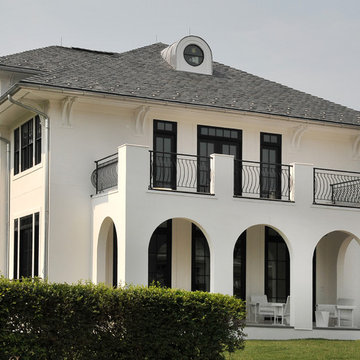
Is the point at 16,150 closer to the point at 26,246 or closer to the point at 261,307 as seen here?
the point at 26,246

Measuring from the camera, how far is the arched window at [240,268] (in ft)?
76.0

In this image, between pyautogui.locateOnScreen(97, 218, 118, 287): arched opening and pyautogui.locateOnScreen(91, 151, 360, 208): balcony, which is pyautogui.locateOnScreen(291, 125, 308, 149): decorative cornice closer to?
pyautogui.locateOnScreen(91, 151, 360, 208): balcony

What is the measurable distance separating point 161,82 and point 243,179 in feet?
12.0

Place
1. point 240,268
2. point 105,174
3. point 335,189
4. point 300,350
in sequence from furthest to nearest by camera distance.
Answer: point 335,189
point 240,268
point 105,174
point 300,350

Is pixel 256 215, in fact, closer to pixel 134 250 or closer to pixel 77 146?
pixel 134 250

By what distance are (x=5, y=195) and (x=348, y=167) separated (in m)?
10.7

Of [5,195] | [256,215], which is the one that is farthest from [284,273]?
[5,195]

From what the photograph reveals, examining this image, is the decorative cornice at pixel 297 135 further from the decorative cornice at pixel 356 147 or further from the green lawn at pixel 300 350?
the green lawn at pixel 300 350

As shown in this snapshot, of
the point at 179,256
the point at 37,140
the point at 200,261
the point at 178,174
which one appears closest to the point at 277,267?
the point at 200,261

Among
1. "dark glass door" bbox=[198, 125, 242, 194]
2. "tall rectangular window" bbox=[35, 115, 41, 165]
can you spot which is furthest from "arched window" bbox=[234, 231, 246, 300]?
"tall rectangular window" bbox=[35, 115, 41, 165]

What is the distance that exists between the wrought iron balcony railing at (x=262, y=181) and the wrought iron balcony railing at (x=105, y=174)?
3779 mm

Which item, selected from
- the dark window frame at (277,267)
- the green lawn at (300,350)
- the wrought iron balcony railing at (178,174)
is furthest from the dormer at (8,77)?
the green lawn at (300,350)

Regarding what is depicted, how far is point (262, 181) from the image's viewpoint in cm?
2334

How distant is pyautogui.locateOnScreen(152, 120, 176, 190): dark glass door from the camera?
22141mm
